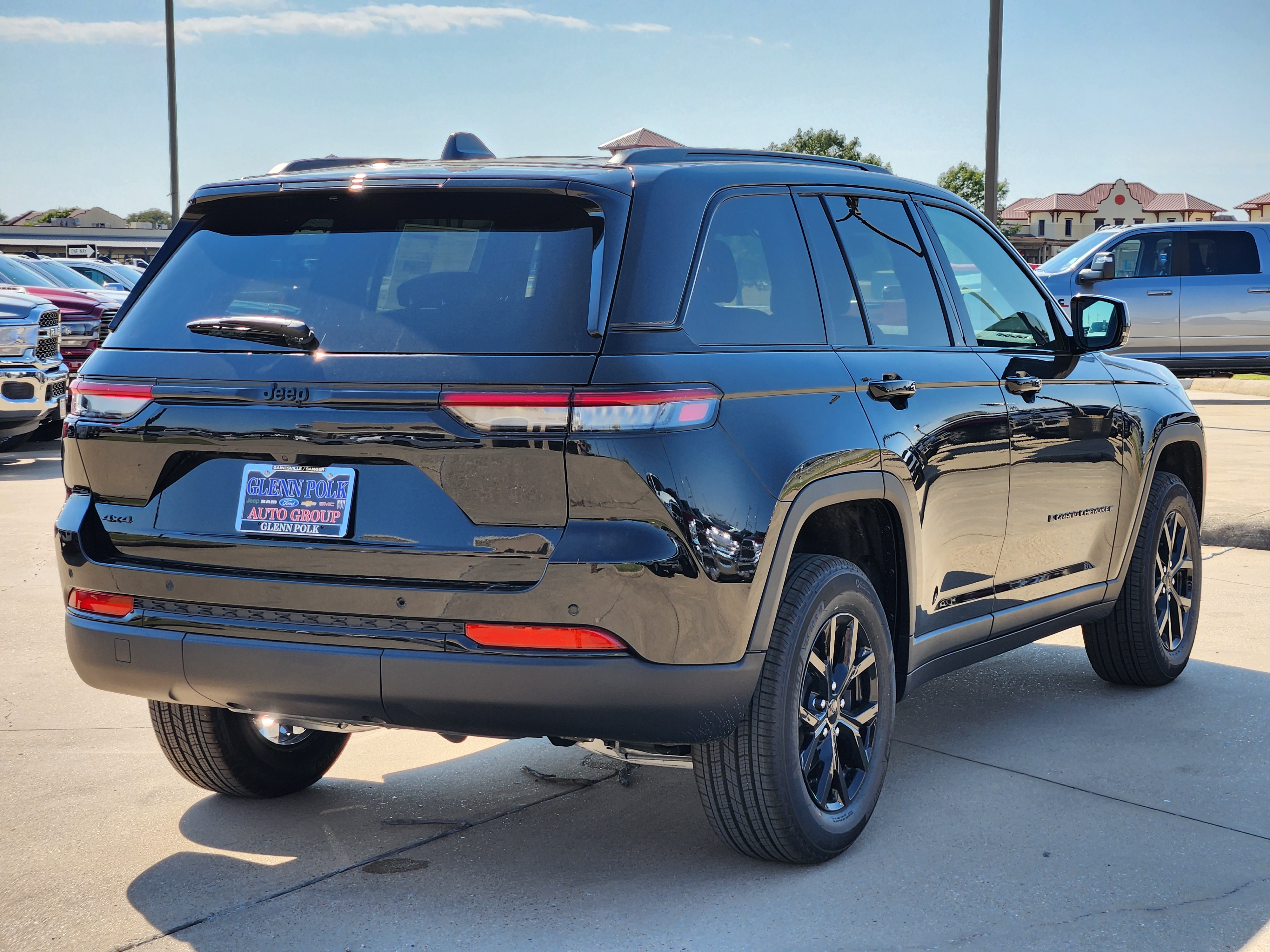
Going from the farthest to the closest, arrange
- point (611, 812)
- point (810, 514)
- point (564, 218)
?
point (611, 812)
point (810, 514)
point (564, 218)

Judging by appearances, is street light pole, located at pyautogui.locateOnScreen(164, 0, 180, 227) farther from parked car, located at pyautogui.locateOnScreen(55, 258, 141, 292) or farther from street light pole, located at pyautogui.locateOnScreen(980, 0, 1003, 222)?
street light pole, located at pyautogui.locateOnScreen(980, 0, 1003, 222)

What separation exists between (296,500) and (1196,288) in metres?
15.9

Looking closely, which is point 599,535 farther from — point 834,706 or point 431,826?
point 431,826

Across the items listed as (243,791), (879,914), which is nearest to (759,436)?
(879,914)

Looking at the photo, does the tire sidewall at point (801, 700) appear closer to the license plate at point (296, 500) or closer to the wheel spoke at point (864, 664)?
the wheel spoke at point (864, 664)

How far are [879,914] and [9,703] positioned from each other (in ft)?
11.6

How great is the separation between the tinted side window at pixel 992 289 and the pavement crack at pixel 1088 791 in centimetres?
139

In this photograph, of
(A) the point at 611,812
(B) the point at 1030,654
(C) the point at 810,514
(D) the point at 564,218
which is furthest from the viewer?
(B) the point at 1030,654

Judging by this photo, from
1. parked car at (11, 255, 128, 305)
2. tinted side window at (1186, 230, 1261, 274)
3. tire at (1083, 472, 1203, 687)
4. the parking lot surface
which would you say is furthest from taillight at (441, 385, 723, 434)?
tinted side window at (1186, 230, 1261, 274)

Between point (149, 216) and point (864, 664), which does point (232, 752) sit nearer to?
point (864, 664)

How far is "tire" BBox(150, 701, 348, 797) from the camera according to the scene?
13.5 ft

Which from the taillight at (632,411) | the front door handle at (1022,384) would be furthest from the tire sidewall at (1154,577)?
the taillight at (632,411)

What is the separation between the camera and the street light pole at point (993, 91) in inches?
564

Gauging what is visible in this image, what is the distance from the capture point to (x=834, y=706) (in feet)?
12.5
